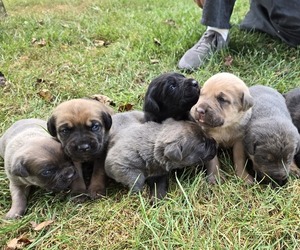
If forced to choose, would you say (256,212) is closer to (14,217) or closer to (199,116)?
(199,116)

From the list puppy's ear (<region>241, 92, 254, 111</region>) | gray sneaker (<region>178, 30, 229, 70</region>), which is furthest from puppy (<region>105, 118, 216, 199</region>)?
gray sneaker (<region>178, 30, 229, 70</region>)

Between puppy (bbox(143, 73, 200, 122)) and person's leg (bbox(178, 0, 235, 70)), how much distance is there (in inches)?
81.6

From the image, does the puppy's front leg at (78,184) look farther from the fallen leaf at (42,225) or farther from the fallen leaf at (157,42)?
the fallen leaf at (157,42)

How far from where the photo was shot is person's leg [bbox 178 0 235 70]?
6.26m

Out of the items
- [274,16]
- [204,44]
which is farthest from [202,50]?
[274,16]

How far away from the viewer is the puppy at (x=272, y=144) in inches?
140

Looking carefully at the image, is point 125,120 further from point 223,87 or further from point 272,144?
point 272,144

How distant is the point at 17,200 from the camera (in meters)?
3.80

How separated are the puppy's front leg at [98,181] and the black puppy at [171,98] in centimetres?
68

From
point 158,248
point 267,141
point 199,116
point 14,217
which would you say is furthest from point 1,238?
point 267,141

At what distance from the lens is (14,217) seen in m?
3.65

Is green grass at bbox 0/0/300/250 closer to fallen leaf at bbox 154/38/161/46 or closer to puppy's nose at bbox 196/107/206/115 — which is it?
fallen leaf at bbox 154/38/161/46

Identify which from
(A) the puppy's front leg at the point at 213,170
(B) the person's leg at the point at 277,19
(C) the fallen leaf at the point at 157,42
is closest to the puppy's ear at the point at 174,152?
(A) the puppy's front leg at the point at 213,170

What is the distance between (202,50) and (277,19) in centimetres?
128
